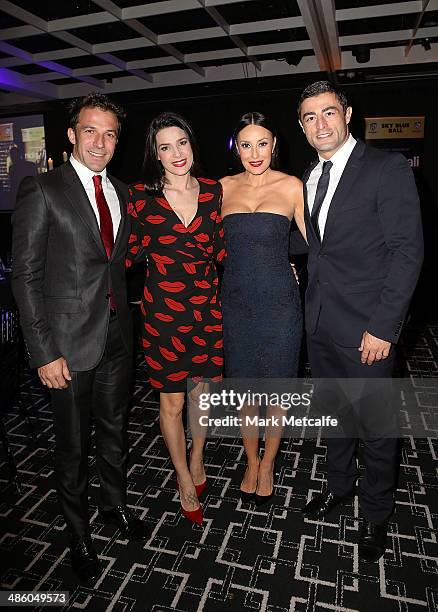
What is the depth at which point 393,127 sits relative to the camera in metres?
7.36

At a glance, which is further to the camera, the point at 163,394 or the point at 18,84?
the point at 18,84

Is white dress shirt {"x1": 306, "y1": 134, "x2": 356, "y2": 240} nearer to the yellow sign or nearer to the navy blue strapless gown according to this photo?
the navy blue strapless gown

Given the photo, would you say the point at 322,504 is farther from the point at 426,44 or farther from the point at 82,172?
the point at 426,44

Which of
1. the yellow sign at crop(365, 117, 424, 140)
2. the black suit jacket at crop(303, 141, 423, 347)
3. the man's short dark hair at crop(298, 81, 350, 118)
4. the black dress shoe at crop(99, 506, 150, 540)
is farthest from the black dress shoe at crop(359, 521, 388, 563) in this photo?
the yellow sign at crop(365, 117, 424, 140)

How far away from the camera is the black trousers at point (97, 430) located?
7.24ft

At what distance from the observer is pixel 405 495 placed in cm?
294

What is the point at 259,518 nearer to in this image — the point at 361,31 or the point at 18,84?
the point at 361,31

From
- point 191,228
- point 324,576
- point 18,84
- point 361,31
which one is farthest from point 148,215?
point 18,84

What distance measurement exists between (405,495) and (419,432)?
0.88 m

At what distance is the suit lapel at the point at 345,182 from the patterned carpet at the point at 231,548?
1714 millimetres

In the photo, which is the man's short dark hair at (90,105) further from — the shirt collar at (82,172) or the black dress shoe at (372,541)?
the black dress shoe at (372,541)

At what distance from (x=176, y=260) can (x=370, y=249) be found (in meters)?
0.98

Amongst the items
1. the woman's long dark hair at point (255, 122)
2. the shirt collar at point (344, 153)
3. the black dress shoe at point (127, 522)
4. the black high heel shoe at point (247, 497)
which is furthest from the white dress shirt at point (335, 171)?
the black dress shoe at point (127, 522)

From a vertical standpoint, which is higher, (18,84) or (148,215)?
(18,84)
